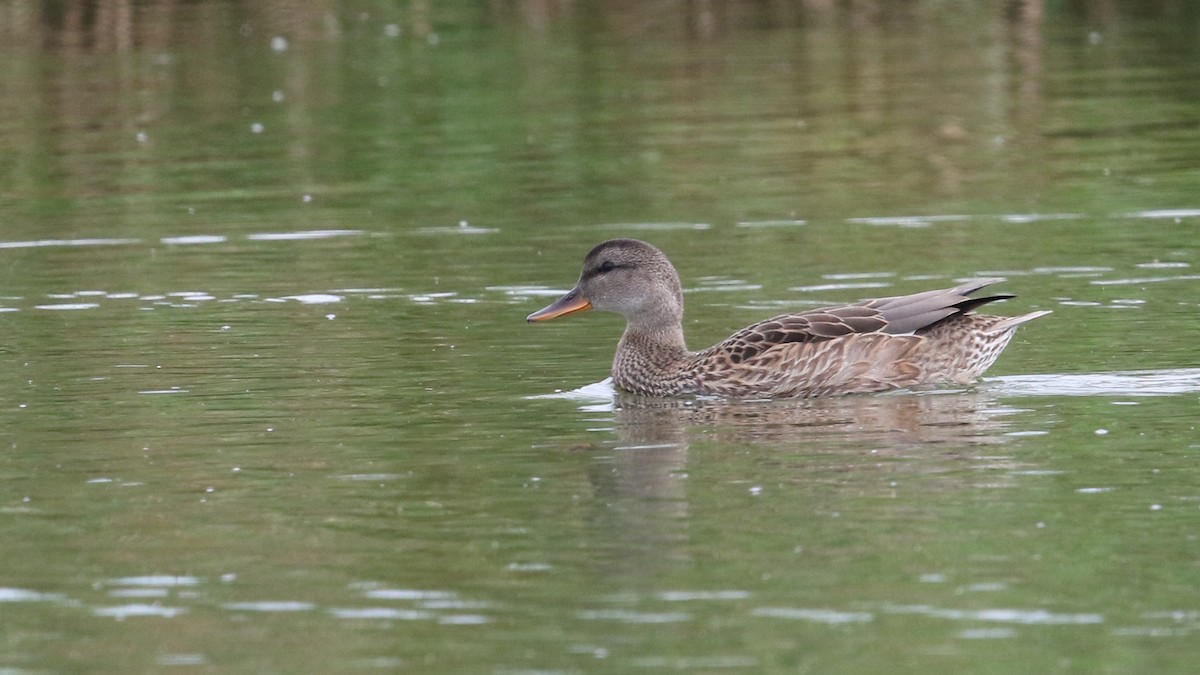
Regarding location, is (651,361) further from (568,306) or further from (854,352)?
(854,352)

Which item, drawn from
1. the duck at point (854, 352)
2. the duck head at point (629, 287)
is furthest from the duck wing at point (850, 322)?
the duck head at point (629, 287)

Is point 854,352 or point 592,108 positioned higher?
point 854,352

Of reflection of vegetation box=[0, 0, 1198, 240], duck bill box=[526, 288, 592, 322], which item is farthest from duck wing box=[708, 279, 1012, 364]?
reflection of vegetation box=[0, 0, 1198, 240]

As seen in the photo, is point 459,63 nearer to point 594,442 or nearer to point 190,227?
point 190,227

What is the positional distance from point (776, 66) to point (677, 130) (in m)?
5.28

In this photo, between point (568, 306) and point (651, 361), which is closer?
point (651, 361)

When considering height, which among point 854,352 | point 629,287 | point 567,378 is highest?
point 629,287

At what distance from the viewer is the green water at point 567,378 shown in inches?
285

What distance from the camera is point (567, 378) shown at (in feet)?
39.7

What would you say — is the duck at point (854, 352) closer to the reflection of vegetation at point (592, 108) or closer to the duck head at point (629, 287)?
the duck head at point (629, 287)

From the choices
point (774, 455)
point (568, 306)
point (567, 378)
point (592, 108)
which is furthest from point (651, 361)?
point (592, 108)

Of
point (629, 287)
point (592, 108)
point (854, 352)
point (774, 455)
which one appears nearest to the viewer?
point (774, 455)

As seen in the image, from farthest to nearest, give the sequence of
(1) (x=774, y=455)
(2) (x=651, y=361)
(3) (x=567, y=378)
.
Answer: (3) (x=567, y=378) < (2) (x=651, y=361) < (1) (x=774, y=455)

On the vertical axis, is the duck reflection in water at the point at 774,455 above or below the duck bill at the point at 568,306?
below
